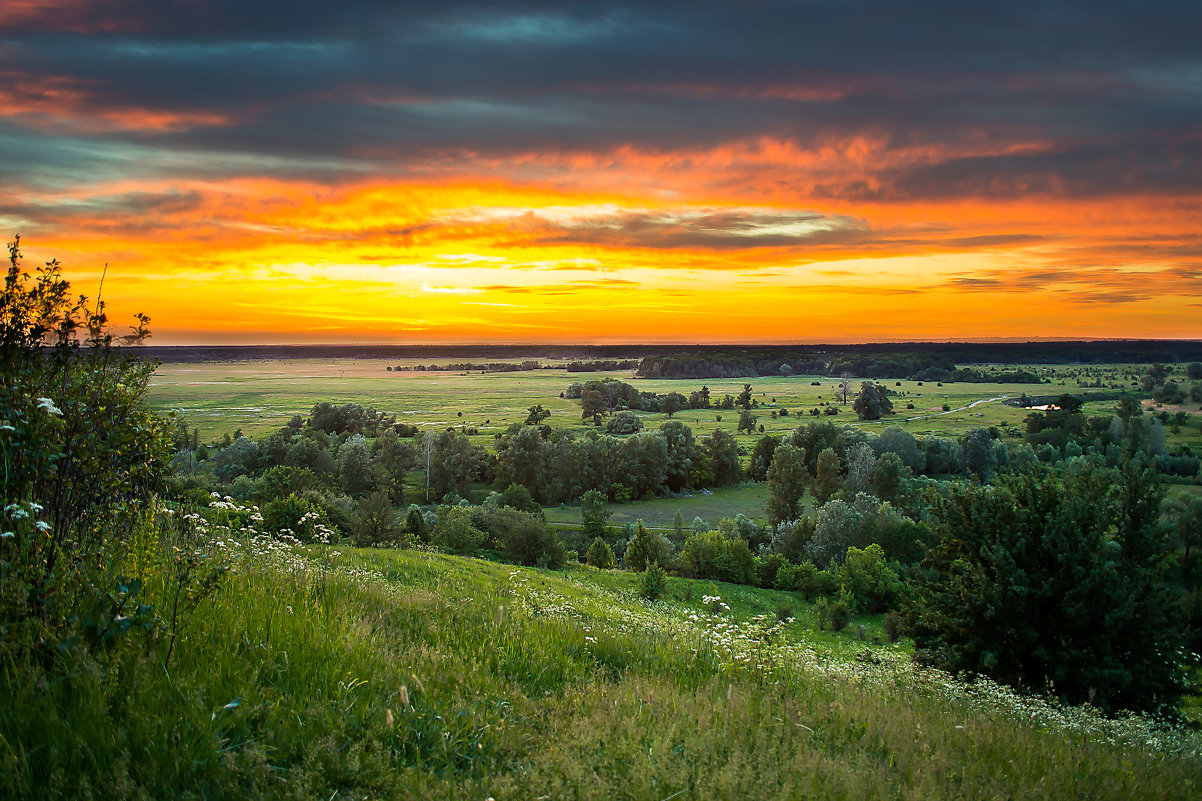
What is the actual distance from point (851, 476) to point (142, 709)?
82843 millimetres

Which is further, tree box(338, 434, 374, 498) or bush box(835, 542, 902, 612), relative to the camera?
tree box(338, 434, 374, 498)

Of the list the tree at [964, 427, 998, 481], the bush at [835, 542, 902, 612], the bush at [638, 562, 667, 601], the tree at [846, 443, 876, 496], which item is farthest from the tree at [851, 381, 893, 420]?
the bush at [638, 562, 667, 601]

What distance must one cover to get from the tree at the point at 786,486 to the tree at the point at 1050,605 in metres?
53.1

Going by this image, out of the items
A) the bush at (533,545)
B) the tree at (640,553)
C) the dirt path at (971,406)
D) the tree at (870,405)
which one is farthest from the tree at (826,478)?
the dirt path at (971,406)

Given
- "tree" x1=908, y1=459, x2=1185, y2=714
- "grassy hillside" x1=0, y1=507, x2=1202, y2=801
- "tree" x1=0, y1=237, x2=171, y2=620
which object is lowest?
"tree" x1=908, y1=459, x2=1185, y2=714

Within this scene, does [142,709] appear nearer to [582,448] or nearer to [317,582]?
[317,582]

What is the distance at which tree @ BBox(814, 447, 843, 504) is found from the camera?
76.8 metres

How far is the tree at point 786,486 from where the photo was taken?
71500 millimetres

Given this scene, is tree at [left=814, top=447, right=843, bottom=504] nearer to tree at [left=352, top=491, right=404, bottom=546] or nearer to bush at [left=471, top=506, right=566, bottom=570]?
bush at [left=471, top=506, right=566, bottom=570]

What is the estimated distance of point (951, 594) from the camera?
17188mm

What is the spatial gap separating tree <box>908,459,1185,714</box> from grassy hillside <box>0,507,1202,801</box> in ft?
31.2

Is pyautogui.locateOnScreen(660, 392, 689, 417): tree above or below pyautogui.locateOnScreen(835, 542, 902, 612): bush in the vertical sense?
above

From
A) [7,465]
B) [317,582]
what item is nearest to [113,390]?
[7,465]

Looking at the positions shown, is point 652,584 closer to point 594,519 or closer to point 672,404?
point 594,519
